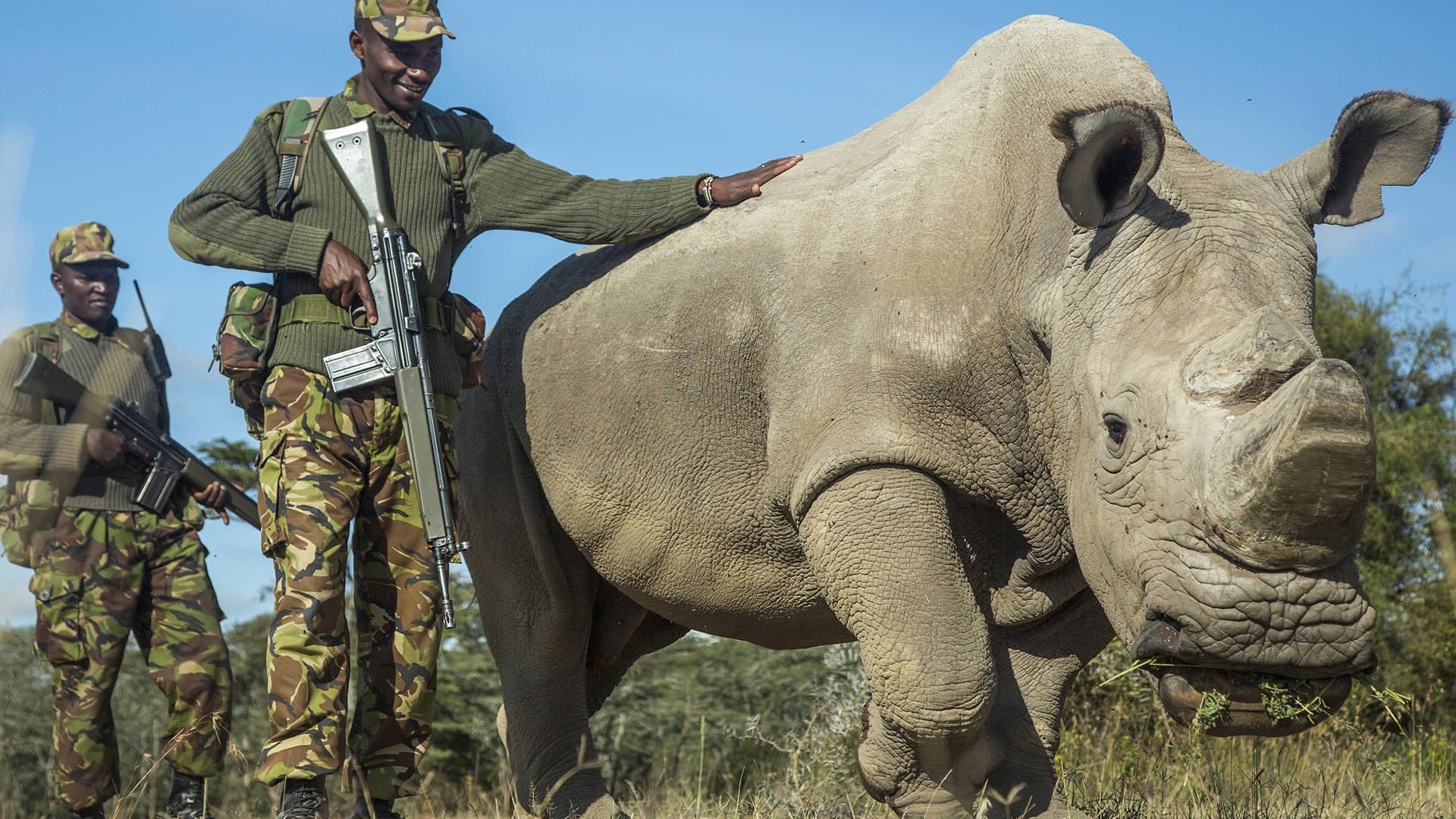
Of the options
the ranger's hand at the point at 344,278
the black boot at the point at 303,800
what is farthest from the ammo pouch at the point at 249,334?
the black boot at the point at 303,800

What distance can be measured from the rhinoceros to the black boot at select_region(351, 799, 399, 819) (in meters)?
0.74

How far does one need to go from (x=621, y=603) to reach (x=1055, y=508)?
7.71 ft

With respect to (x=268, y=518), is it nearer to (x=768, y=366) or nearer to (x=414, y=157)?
(x=414, y=157)

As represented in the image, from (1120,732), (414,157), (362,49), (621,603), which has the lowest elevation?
(1120,732)

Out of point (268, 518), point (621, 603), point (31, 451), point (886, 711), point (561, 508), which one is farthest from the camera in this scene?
point (31, 451)

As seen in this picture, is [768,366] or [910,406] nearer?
[910,406]

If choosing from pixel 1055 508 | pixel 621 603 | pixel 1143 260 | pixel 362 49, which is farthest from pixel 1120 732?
pixel 362 49

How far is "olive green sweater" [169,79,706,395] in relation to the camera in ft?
17.5

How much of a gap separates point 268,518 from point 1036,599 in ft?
8.37

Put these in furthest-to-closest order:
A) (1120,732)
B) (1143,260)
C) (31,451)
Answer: (1120,732) < (31,451) < (1143,260)

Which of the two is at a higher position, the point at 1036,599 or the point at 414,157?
the point at 414,157

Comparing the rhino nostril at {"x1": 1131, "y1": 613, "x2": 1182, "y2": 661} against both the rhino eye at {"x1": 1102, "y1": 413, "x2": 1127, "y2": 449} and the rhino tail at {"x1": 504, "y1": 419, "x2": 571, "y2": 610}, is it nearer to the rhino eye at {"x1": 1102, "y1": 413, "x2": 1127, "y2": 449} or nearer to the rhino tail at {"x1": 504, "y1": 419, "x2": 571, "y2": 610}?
the rhino eye at {"x1": 1102, "y1": 413, "x2": 1127, "y2": 449}

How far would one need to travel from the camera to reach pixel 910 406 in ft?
16.1

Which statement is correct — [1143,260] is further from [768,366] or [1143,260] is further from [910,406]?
[768,366]
